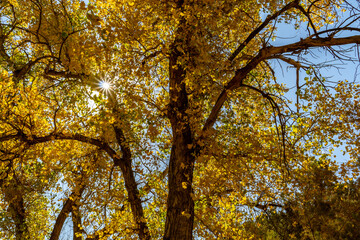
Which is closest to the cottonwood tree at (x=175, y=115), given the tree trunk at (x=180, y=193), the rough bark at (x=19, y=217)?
the tree trunk at (x=180, y=193)

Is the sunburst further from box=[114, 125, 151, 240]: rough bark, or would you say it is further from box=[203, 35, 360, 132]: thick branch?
box=[203, 35, 360, 132]: thick branch

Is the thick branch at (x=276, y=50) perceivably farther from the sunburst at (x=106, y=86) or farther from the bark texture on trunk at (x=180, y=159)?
the sunburst at (x=106, y=86)

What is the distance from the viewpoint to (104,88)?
855cm

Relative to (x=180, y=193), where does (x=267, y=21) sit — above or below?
above

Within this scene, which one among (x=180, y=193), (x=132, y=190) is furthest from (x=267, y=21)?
(x=132, y=190)

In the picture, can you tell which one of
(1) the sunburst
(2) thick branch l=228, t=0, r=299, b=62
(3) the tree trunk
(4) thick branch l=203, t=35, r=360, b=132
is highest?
(1) the sunburst

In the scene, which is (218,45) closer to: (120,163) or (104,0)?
(120,163)

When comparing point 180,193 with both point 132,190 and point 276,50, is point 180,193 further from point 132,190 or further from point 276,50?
point 276,50

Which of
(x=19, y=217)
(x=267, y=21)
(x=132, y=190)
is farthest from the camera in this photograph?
(x=19, y=217)

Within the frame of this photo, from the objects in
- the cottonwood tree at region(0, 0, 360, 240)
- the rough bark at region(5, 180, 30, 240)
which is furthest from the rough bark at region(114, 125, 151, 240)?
the rough bark at region(5, 180, 30, 240)

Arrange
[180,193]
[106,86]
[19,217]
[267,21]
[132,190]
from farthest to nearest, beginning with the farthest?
[19,217], [132,190], [106,86], [267,21], [180,193]

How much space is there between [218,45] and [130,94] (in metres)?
2.74

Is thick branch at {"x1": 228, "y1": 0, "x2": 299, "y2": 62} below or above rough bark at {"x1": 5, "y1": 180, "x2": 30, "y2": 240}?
above

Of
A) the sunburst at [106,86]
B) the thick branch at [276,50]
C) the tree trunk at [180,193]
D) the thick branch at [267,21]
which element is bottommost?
the tree trunk at [180,193]
